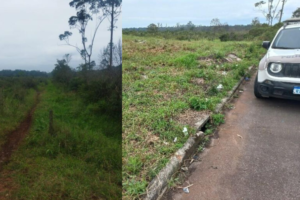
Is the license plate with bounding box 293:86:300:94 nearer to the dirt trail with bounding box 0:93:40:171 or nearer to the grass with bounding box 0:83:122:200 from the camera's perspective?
the grass with bounding box 0:83:122:200

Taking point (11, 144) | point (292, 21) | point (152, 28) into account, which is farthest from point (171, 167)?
point (152, 28)

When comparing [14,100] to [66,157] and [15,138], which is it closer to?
[15,138]

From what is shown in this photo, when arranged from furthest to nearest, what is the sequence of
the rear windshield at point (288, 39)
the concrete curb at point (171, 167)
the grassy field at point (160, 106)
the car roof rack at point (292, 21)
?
1. the car roof rack at point (292, 21)
2. the rear windshield at point (288, 39)
3. the grassy field at point (160, 106)
4. the concrete curb at point (171, 167)

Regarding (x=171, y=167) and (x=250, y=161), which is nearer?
(x=171, y=167)

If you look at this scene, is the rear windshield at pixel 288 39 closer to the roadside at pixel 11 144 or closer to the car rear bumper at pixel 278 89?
the car rear bumper at pixel 278 89

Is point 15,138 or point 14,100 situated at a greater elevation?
point 14,100

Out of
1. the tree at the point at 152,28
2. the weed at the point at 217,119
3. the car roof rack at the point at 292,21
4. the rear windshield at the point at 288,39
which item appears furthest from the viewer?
the tree at the point at 152,28

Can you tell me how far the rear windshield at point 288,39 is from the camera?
178 inches

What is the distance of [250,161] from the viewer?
9.35 feet

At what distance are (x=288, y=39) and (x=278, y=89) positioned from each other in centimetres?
125

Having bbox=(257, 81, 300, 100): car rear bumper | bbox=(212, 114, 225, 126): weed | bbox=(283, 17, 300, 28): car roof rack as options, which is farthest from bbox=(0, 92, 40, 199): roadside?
bbox=(283, 17, 300, 28): car roof rack

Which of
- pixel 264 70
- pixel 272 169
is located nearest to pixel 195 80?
pixel 264 70

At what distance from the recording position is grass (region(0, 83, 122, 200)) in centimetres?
106

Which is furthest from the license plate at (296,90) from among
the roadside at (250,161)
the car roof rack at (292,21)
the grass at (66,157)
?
the grass at (66,157)
